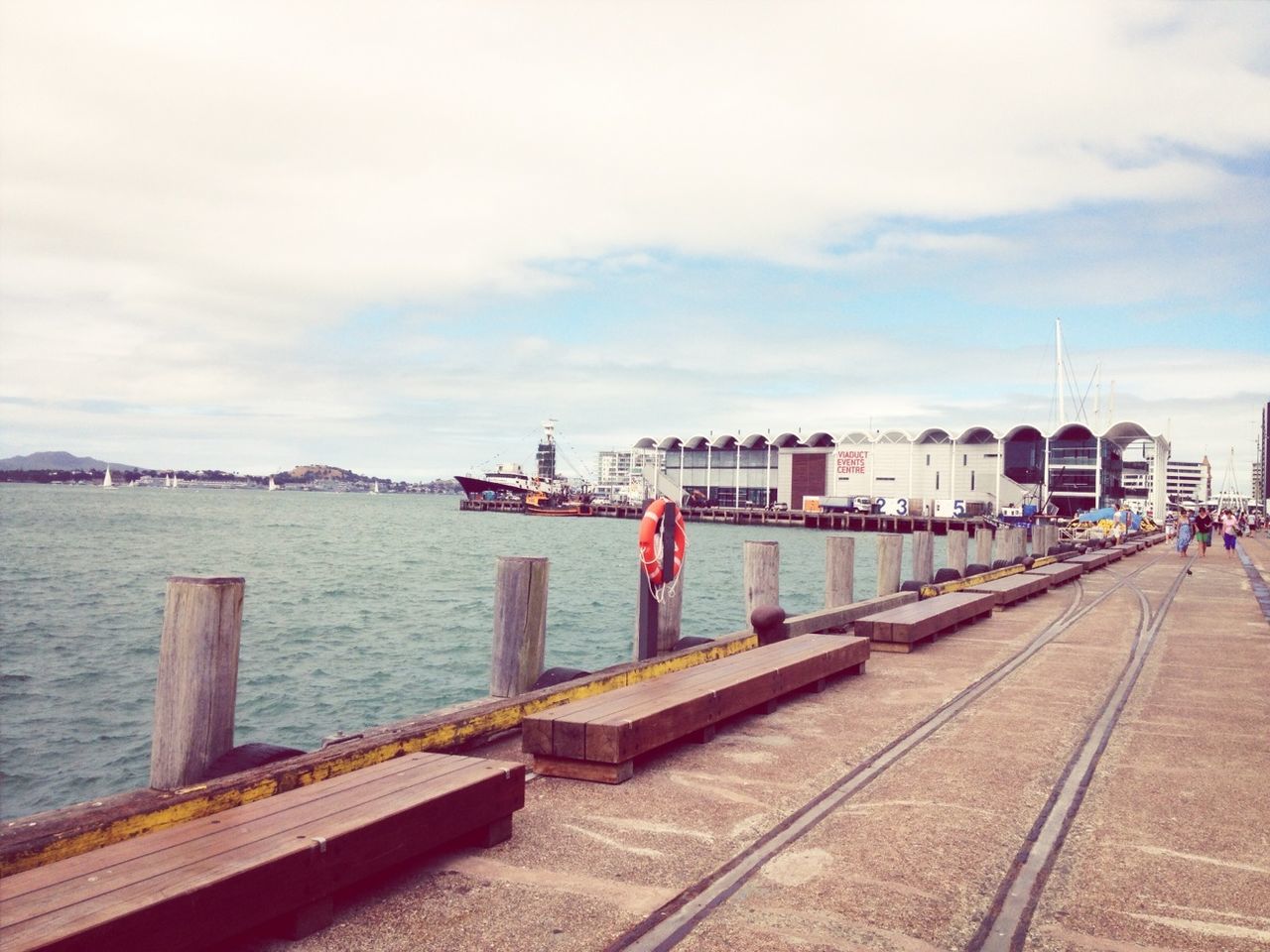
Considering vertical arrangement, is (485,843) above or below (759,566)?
below

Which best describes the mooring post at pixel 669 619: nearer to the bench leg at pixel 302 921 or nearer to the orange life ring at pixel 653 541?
the orange life ring at pixel 653 541

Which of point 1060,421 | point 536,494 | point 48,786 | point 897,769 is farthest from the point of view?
point 536,494

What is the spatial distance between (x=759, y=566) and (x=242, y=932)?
862 centimetres

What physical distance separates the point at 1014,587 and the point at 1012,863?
1346cm

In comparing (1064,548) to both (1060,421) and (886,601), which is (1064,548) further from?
(1060,421)

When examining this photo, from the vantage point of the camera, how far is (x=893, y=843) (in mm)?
5102

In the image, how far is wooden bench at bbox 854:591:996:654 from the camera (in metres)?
11.7

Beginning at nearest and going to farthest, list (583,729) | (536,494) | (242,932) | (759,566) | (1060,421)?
(242,932), (583,729), (759,566), (1060,421), (536,494)

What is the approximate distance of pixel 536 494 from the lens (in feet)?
511

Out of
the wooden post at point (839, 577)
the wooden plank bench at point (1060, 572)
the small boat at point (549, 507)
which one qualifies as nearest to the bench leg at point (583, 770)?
the wooden post at point (839, 577)

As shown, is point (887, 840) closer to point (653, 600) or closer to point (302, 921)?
point (302, 921)

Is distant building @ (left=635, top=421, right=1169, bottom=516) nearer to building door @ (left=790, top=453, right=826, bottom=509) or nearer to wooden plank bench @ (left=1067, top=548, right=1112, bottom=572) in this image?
building door @ (left=790, top=453, right=826, bottom=509)

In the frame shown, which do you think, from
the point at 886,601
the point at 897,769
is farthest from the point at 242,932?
the point at 886,601

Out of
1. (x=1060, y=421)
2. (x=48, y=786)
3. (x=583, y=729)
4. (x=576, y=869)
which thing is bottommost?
(x=48, y=786)
